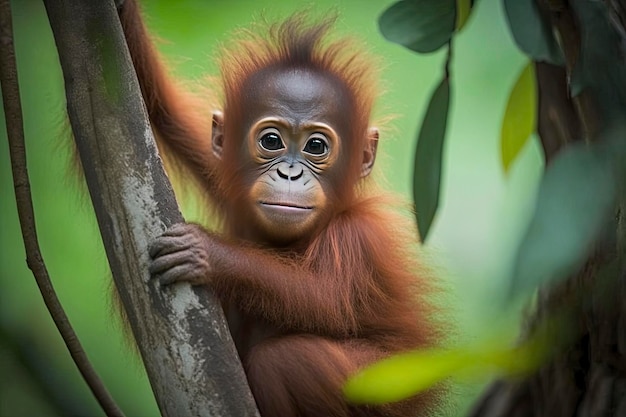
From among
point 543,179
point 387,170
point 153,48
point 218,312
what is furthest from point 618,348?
point 387,170

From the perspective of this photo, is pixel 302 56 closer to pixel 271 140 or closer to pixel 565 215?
pixel 271 140

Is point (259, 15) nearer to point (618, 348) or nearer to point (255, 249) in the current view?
point (255, 249)

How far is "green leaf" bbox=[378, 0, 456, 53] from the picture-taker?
1.35 meters

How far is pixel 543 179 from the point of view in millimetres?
1036

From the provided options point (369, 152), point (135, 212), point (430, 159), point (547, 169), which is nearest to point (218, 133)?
point (369, 152)

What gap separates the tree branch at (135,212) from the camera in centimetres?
197

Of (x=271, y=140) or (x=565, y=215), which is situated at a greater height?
(x=271, y=140)

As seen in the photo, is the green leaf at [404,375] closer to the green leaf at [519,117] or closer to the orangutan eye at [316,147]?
the green leaf at [519,117]

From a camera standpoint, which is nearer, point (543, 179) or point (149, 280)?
point (543, 179)

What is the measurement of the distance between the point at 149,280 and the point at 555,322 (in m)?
1.04

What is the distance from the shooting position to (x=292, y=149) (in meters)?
3.24

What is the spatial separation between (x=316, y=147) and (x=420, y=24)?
1894 millimetres

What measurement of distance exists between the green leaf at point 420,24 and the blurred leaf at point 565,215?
0.33 metres

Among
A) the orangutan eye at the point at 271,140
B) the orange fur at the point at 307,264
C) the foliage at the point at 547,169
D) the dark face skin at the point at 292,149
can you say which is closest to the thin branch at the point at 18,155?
the orange fur at the point at 307,264
